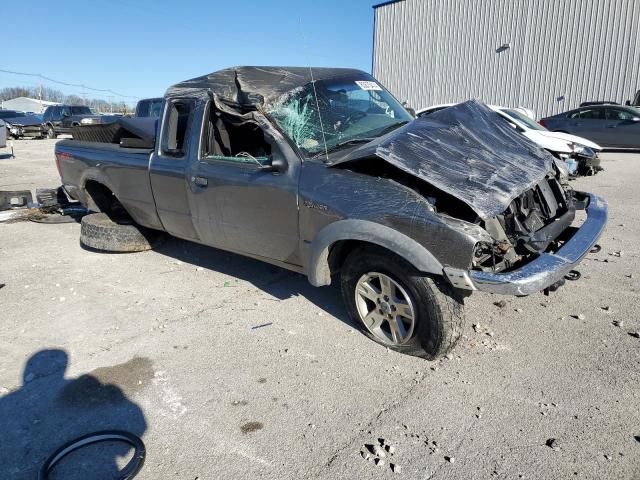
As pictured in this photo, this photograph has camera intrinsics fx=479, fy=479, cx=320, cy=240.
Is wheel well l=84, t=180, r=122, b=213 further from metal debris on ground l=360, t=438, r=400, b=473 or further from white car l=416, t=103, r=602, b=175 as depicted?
white car l=416, t=103, r=602, b=175

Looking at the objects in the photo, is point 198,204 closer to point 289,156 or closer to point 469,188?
point 289,156

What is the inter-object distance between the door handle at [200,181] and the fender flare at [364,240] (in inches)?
50.6

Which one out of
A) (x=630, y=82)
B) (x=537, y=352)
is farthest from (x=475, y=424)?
(x=630, y=82)

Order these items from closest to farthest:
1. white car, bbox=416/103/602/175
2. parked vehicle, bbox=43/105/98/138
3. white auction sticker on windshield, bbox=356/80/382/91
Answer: white auction sticker on windshield, bbox=356/80/382/91 < white car, bbox=416/103/602/175 < parked vehicle, bbox=43/105/98/138

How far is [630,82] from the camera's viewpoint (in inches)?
779

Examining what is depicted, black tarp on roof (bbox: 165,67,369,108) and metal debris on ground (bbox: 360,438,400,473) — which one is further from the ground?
black tarp on roof (bbox: 165,67,369,108)

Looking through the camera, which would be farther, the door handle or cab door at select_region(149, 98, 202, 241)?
cab door at select_region(149, 98, 202, 241)

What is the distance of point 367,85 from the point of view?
4.58m

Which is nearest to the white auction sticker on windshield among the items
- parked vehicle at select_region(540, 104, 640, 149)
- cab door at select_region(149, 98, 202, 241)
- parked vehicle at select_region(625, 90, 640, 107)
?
cab door at select_region(149, 98, 202, 241)

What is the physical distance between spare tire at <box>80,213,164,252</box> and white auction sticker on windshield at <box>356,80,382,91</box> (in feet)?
10.3

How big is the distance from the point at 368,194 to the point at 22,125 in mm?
28882

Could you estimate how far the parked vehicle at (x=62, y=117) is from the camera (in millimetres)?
27391

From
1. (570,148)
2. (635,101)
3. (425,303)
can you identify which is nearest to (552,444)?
(425,303)

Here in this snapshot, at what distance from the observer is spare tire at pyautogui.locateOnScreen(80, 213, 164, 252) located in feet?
18.4
